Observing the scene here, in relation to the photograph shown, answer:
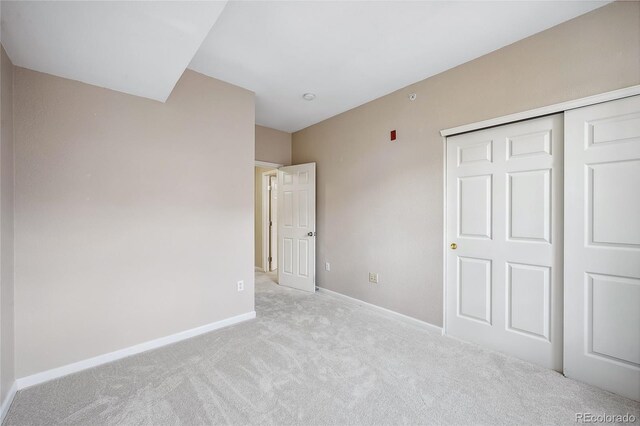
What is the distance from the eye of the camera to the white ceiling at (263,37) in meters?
1.50

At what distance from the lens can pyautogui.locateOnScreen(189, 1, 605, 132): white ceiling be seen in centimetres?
187

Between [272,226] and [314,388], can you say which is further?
[272,226]

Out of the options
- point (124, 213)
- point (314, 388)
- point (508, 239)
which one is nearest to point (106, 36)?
point (124, 213)

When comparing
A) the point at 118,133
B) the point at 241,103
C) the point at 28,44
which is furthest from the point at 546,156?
the point at 28,44

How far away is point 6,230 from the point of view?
5.64 ft

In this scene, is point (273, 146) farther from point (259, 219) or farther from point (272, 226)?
point (259, 219)

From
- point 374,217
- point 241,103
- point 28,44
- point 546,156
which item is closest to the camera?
point 28,44

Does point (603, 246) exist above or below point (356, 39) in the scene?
below

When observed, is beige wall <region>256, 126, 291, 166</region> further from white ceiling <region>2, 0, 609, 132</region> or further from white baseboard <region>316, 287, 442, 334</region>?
white baseboard <region>316, 287, 442, 334</region>

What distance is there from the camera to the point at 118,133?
2268 mm

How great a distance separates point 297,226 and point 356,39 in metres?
2.76

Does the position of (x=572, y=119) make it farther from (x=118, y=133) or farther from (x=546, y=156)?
Answer: (x=118, y=133)

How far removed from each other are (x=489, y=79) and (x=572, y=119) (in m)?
0.74

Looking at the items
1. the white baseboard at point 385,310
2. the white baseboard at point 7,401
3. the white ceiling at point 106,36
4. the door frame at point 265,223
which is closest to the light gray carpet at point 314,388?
the white baseboard at point 7,401
